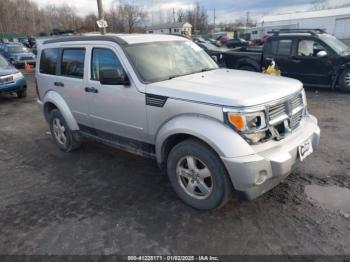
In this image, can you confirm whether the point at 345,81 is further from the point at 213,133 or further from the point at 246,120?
the point at 213,133

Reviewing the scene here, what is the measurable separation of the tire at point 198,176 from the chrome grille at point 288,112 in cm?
72

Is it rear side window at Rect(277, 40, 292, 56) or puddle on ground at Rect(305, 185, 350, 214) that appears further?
rear side window at Rect(277, 40, 292, 56)

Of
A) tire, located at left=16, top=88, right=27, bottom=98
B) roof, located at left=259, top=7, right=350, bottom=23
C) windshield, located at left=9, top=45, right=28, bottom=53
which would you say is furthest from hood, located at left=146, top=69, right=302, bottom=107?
roof, located at left=259, top=7, right=350, bottom=23

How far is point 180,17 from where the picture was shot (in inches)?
3499

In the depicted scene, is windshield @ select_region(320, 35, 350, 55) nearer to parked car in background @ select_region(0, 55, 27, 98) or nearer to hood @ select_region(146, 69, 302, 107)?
hood @ select_region(146, 69, 302, 107)

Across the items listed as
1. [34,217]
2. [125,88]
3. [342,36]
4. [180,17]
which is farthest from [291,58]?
[180,17]

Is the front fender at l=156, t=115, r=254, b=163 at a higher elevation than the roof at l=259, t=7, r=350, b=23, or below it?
below

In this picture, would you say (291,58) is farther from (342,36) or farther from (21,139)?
(342,36)

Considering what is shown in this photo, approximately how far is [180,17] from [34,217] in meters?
91.9

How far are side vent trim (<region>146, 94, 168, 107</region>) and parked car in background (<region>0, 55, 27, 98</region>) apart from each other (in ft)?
27.0

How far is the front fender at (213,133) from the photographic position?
289 cm

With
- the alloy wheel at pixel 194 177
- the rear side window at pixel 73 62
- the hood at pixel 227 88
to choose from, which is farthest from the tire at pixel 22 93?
the alloy wheel at pixel 194 177

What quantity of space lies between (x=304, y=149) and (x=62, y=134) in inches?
155

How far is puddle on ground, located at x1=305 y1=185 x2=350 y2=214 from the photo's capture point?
134 inches
